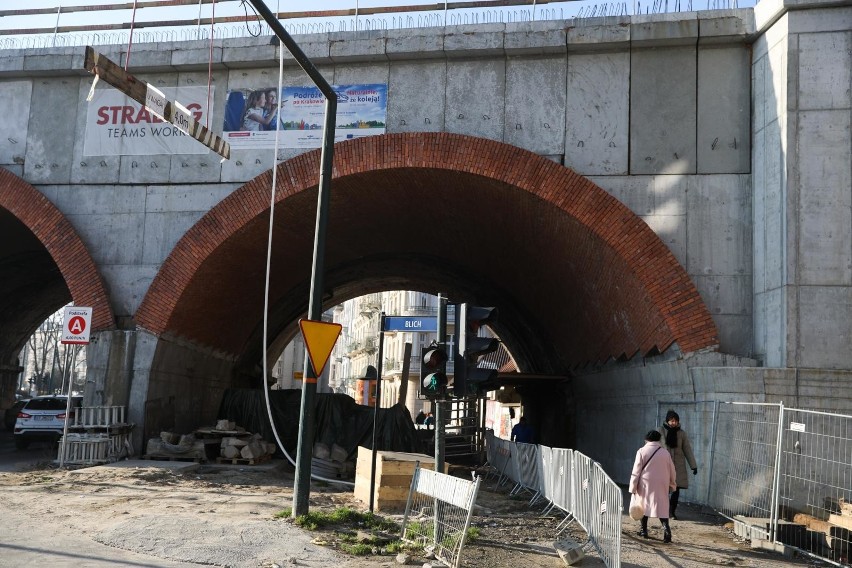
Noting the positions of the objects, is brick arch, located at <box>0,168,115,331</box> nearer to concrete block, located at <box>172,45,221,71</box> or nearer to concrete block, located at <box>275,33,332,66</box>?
concrete block, located at <box>172,45,221,71</box>

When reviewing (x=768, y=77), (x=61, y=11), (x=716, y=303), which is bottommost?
(x=716, y=303)

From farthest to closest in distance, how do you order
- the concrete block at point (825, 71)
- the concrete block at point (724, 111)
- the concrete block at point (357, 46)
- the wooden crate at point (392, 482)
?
the concrete block at point (357, 46)
the concrete block at point (724, 111)
the concrete block at point (825, 71)
the wooden crate at point (392, 482)

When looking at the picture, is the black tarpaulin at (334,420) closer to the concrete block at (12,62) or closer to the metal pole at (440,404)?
the concrete block at (12,62)

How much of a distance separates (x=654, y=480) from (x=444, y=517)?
2.72 m

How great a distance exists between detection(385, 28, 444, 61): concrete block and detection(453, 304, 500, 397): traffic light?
8.52 metres

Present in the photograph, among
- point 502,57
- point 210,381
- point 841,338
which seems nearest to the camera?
point 841,338

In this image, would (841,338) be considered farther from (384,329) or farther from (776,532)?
(384,329)

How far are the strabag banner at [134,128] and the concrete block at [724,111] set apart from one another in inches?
390

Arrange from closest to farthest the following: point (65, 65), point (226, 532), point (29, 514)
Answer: point (226, 532) → point (29, 514) → point (65, 65)

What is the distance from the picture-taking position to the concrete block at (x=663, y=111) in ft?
49.5

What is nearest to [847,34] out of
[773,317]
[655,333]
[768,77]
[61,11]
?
[768,77]

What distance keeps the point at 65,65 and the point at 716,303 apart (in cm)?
1409

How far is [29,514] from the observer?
33.0 feet

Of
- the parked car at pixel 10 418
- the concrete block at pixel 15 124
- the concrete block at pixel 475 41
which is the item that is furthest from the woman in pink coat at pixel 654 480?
the parked car at pixel 10 418
